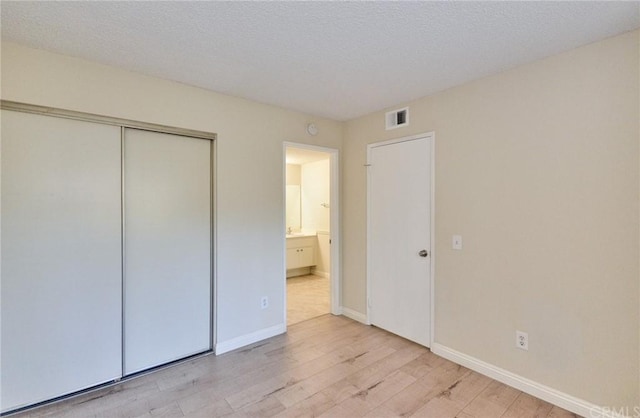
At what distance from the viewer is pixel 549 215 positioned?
7.00 feet

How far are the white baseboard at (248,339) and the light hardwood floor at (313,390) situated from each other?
0.08m

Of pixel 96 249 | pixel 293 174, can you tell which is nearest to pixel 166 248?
pixel 96 249

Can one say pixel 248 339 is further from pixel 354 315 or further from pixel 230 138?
pixel 230 138

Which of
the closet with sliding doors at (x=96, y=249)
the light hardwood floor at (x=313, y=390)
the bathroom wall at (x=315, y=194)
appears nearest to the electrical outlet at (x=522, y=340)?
the light hardwood floor at (x=313, y=390)

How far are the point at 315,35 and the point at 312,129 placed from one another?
5.33 ft

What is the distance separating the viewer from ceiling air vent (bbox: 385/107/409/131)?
3077mm

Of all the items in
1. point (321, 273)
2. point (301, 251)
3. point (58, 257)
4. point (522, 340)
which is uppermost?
point (58, 257)

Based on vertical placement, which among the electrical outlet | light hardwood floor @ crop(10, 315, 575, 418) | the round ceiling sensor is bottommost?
light hardwood floor @ crop(10, 315, 575, 418)

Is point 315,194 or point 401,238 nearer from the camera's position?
point 401,238

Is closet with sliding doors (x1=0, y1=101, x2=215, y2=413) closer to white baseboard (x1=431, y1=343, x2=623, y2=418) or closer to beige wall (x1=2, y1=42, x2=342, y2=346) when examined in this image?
beige wall (x1=2, y1=42, x2=342, y2=346)

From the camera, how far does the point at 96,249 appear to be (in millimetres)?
2258

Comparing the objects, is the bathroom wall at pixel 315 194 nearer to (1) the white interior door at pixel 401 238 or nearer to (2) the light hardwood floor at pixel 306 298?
(2) the light hardwood floor at pixel 306 298

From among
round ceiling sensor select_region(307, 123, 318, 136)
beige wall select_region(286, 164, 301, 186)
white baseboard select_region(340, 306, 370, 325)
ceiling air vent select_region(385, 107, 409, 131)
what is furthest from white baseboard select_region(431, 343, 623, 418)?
beige wall select_region(286, 164, 301, 186)

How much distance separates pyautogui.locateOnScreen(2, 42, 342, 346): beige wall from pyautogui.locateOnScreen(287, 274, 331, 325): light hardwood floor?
603mm
